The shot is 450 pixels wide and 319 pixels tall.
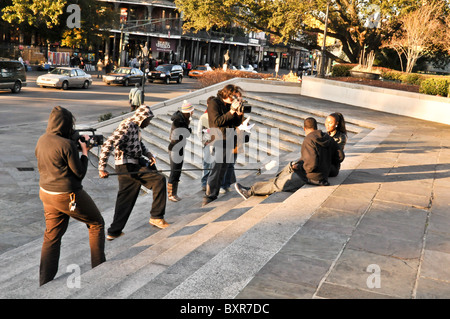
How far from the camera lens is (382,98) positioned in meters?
17.8

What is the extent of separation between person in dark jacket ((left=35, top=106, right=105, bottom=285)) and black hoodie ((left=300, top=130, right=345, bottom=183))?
3.19m

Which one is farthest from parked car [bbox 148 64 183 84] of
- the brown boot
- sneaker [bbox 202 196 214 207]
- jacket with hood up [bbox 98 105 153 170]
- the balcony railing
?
jacket with hood up [bbox 98 105 153 170]

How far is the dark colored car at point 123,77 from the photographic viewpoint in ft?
116

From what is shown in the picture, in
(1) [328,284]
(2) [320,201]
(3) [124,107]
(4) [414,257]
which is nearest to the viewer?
(1) [328,284]

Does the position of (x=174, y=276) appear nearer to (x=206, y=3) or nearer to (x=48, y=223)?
(x=48, y=223)

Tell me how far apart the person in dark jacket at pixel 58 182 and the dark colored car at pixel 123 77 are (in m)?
31.2

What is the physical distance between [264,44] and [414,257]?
80442 mm

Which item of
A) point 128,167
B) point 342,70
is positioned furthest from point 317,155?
point 342,70

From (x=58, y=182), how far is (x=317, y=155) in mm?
3639

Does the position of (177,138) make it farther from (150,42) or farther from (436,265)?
(150,42)

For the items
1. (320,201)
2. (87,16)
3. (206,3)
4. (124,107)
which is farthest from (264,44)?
(320,201)

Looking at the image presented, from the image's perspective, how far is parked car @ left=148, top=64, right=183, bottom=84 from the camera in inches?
1585

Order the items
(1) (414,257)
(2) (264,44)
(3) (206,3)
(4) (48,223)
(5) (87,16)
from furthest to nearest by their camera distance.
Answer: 1. (2) (264,44)
2. (5) (87,16)
3. (3) (206,3)
4. (4) (48,223)
5. (1) (414,257)
